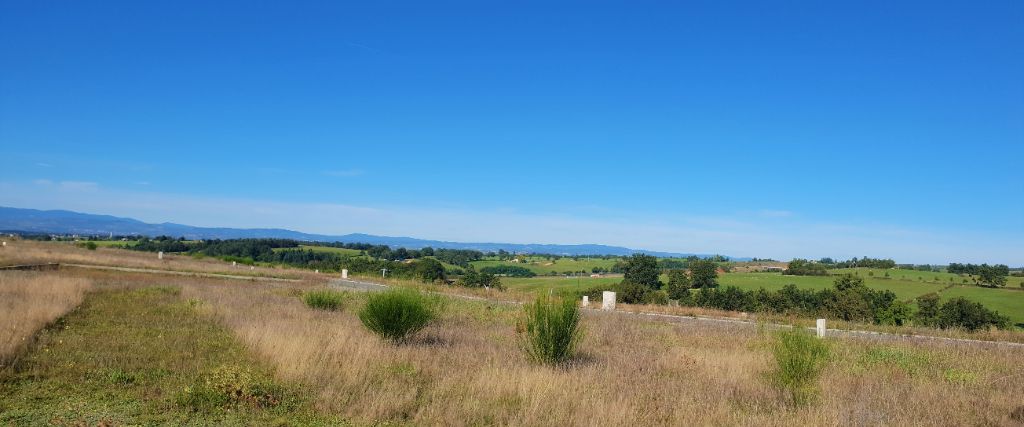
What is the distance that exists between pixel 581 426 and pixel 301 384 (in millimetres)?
3968

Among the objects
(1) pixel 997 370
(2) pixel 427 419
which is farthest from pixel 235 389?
(1) pixel 997 370

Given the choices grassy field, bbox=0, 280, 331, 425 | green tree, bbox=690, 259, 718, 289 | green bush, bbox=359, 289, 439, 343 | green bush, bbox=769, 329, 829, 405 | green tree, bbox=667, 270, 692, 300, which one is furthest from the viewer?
green tree, bbox=690, 259, 718, 289

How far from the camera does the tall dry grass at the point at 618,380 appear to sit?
7199 millimetres

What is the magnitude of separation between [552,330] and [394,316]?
3.89 m

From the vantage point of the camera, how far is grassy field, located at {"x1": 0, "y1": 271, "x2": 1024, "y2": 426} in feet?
23.2

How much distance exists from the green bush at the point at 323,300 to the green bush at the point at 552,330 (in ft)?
33.8

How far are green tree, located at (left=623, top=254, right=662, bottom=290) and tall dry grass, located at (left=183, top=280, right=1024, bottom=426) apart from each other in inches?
2269

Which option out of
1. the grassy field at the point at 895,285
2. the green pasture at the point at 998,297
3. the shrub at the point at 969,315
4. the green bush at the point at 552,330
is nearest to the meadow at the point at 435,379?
the green bush at the point at 552,330

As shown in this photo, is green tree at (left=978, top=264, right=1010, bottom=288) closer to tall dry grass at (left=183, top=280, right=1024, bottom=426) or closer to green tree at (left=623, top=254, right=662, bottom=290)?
green tree at (left=623, top=254, right=662, bottom=290)

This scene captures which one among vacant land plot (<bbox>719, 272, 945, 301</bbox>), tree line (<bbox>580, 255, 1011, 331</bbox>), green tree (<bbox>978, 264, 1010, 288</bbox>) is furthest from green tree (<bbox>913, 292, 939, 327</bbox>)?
green tree (<bbox>978, 264, 1010, 288</bbox>)

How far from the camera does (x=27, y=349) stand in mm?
9836

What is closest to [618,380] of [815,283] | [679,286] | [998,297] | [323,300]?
[323,300]

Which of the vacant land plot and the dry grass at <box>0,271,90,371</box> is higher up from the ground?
the vacant land plot

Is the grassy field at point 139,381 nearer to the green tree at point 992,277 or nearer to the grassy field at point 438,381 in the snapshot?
→ the grassy field at point 438,381
